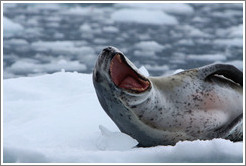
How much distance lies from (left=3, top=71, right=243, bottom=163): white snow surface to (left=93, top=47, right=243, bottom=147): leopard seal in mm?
229

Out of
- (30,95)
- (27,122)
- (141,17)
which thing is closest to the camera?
(27,122)

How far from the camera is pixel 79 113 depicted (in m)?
5.72

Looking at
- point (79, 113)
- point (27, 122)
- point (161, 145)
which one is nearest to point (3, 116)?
point (27, 122)

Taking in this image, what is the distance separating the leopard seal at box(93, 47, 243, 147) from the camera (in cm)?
429

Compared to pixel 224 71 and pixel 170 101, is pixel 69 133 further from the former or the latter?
pixel 224 71

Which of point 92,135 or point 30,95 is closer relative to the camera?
point 92,135

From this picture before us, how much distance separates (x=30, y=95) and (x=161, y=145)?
232 centimetres

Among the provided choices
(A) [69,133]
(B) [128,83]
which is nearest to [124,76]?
(B) [128,83]

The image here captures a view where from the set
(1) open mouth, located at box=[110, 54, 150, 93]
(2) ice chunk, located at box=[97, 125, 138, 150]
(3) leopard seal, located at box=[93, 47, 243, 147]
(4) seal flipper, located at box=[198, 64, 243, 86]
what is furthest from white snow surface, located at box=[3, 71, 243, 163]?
(4) seal flipper, located at box=[198, 64, 243, 86]

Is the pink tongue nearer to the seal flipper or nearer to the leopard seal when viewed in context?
the leopard seal

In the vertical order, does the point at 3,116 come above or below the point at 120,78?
below

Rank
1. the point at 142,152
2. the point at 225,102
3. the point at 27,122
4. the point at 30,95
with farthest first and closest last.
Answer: the point at 30,95 → the point at 27,122 → the point at 225,102 → the point at 142,152

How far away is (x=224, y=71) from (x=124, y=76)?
109 cm

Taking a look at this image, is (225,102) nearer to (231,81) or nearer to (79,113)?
(231,81)
